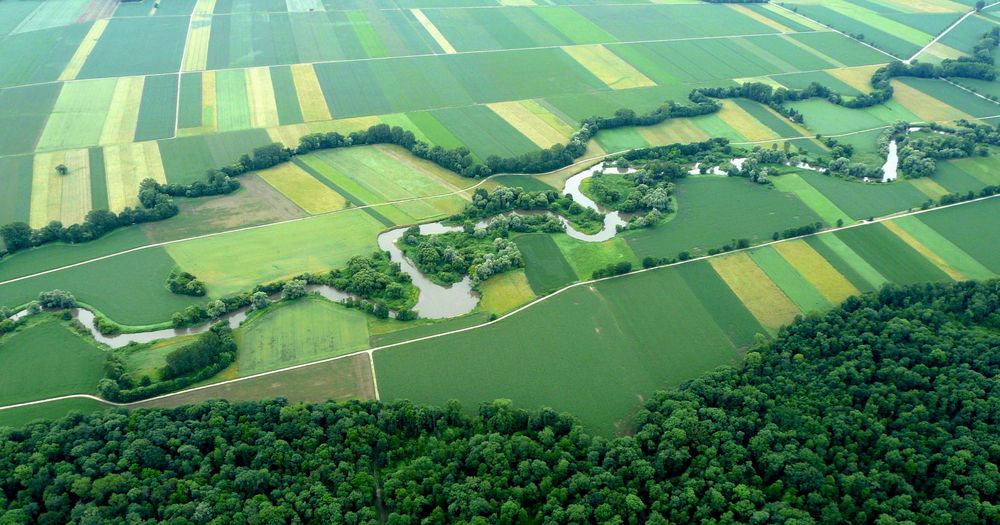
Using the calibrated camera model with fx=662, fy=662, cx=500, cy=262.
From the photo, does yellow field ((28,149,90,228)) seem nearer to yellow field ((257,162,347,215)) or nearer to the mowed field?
yellow field ((257,162,347,215))

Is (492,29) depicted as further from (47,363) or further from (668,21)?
(47,363)

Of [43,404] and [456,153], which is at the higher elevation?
[456,153]

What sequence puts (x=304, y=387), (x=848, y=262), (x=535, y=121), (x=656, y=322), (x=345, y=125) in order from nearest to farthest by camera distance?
(x=304, y=387) → (x=656, y=322) → (x=848, y=262) → (x=345, y=125) → (x=535, y=121)

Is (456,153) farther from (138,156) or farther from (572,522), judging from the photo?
(572,522)

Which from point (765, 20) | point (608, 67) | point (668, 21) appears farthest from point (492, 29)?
point (765, 20)

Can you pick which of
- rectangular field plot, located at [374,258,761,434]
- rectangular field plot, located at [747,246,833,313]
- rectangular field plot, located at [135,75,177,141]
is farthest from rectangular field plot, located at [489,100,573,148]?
rectangular field plot, located at [135,75,177,141]

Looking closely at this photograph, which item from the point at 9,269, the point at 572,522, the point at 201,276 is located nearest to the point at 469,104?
the point at 201,276
